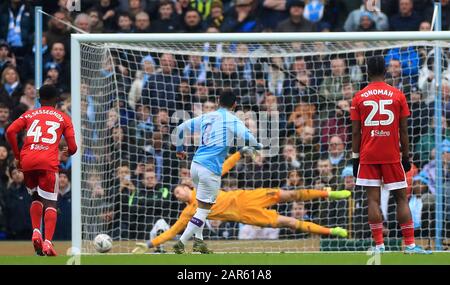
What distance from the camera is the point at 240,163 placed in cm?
1633

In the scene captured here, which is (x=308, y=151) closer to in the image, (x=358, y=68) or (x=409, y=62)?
(x=358, y=68)

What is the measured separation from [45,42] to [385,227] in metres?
6.65

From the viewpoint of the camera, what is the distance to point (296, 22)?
59.7ft

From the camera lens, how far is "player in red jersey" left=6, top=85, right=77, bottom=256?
38.9 feet

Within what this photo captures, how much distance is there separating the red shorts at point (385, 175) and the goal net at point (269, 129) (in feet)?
10.6

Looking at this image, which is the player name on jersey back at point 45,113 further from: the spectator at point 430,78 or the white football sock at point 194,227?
the spectator at point 430,78

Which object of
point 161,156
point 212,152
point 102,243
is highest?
point 212,152

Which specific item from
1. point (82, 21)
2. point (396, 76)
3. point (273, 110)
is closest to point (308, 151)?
point (273, 110)

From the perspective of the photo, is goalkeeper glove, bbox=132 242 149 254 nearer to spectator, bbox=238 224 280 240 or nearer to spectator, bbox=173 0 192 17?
spectator, bbox=238 224 280 240

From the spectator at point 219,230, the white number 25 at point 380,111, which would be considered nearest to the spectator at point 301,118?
the spectator at point 219,230

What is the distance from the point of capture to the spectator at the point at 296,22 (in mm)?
18141

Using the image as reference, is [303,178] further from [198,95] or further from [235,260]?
[235,260]

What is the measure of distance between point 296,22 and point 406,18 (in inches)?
70.5

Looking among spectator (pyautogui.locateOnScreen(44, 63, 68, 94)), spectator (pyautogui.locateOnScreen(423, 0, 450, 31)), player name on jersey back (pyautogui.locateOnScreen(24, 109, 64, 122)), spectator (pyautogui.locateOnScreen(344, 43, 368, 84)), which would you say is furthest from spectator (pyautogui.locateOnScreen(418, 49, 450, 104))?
spectator (pyautogui.locateOnScreen(44, 63, 68, 94))
